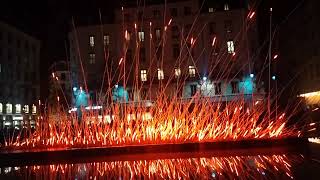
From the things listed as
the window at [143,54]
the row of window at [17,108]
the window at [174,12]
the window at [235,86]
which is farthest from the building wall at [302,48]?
the row of window at [17,108]

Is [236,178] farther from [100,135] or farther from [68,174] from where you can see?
[100,135]

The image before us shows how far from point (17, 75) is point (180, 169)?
51.9 meters

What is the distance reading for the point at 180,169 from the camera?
8.10 m

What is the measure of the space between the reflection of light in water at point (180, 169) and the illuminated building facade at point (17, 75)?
136ft

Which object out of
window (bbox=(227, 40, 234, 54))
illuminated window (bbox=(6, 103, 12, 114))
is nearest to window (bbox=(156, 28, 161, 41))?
window (bbox=(227, 40, 234, 54))

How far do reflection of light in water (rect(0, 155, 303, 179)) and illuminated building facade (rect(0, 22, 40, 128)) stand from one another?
41416mm

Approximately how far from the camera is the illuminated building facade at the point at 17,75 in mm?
52031

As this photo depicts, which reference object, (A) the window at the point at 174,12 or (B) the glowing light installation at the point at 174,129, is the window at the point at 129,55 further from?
(B) the glowing light installation at the point at 174,129

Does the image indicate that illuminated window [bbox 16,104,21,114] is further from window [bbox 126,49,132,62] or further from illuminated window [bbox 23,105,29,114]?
window [bbox 126,49,132,62]

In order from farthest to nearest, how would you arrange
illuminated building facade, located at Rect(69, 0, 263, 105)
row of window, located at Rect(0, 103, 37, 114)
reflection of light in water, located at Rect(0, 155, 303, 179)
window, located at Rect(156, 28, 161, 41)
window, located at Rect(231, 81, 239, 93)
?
row of window, located at Rect(0, 103, 37, 114) → window, located at Rect(156, 28, 161, 41) → illuminated building facade, located at Rect(69, 0, 263, 105) → window, located at Rect(231, 81, 239, 93) → reflection of light in water, located at Rect(0, 155, 303, 179)

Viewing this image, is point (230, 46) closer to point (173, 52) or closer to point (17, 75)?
point (173, 52)

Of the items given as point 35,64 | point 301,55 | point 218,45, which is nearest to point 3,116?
point 35,64

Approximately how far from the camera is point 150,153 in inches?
436

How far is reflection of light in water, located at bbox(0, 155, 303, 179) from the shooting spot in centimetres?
727
